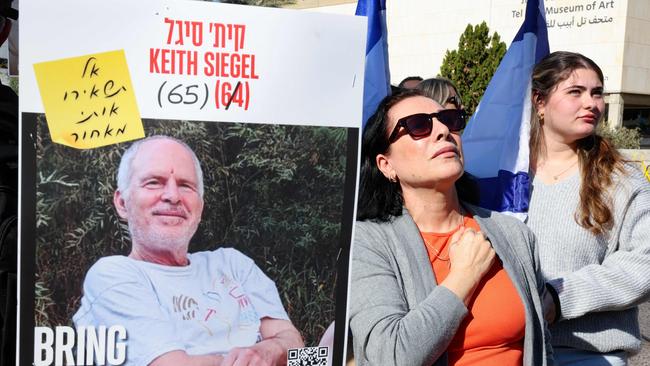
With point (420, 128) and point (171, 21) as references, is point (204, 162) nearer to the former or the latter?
point (171, 21)

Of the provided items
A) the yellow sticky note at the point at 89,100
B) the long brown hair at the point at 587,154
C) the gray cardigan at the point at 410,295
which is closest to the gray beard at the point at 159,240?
the yellow sticky note at the point at 89,100

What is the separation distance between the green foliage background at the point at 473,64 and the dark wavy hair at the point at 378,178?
623 inches

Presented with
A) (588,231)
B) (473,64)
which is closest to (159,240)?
(588,231)

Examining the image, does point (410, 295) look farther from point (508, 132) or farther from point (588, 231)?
point (508, 132)

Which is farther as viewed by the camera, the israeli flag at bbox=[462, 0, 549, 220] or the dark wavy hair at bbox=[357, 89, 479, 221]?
the israeli flag at bbox=[462, 0, 549, 220]

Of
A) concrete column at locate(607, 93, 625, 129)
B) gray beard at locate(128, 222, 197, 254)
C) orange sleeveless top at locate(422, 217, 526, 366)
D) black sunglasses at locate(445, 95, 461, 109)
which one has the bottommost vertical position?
orange sleeveless top at locate(422, 217, 526, 366)

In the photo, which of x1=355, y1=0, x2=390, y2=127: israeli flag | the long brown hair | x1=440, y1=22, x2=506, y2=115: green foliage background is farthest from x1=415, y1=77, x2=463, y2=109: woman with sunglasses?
x1=440, y1=22, x2=506, y2=115: green foliage background

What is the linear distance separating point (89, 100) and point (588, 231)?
1.73 m

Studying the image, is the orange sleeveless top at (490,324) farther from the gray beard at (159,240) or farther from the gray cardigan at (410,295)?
the gray beard at (159,240)

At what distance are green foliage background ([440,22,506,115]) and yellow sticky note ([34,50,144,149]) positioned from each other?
1671 cm

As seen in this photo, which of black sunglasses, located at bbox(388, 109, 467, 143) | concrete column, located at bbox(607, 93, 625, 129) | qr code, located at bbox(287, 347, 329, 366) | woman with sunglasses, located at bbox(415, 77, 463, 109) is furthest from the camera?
concrete column, located at bbox(607, 93, 625, 129)

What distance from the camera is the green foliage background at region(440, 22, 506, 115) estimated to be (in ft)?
58.0

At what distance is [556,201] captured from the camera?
2455 mm

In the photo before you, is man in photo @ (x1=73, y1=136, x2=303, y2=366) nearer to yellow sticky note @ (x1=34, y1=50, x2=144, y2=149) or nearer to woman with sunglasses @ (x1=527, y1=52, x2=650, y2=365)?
yellow sticky note @ (x1=34, y1=50, x2=144, y2=149)
